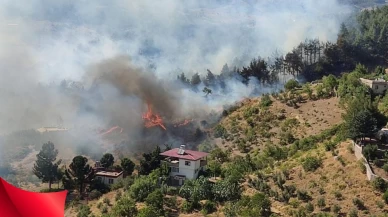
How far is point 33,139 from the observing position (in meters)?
48.5

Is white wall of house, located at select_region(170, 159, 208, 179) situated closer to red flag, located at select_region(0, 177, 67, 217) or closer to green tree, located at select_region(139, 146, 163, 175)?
green tree, located at select_region(139, 146, 163, 175)

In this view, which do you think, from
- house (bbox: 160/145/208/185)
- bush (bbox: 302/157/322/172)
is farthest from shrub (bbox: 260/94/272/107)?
bush (bbox: 302/157/322/172)

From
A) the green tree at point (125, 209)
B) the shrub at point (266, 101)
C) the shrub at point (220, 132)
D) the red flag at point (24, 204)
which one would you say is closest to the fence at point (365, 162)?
the green tree at point (125, 209)

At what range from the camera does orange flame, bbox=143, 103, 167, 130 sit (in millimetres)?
48719

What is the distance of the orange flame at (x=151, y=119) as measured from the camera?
48.7 meters

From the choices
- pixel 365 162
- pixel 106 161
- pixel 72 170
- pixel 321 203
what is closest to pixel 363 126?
pixel 365 162

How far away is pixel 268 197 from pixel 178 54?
59.0 meters

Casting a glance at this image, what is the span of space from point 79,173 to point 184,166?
26.2 feet

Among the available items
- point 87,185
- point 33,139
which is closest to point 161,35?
point 33,139

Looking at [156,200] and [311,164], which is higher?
[311,164]

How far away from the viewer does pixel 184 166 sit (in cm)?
3506

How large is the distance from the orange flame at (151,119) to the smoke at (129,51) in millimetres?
734

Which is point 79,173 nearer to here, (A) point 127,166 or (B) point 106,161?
(B) point 106,161

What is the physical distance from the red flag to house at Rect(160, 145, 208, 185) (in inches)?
1078
